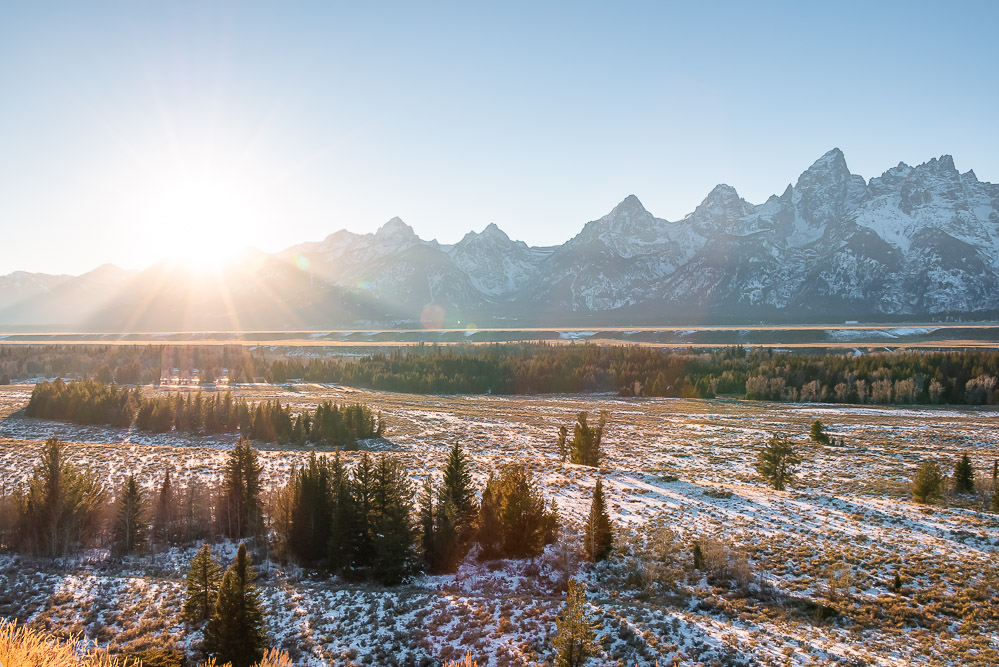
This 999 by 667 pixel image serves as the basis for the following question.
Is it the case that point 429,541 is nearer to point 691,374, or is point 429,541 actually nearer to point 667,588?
point 667,588

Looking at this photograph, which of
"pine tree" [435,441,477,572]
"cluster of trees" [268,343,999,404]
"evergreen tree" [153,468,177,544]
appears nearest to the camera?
"pine tree" [435,441,477,572]

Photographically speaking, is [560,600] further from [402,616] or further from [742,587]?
[742,587]

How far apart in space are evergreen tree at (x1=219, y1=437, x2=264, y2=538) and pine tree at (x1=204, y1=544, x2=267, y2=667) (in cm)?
1241

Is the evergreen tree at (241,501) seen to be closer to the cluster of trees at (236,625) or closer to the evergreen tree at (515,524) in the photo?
the evergreen tree at (515,524)

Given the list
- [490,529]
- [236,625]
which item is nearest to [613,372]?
[490,529]

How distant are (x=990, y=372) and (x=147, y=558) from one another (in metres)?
117

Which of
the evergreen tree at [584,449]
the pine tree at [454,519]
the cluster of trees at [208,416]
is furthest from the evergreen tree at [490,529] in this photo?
the cluster of trees at [208,416]

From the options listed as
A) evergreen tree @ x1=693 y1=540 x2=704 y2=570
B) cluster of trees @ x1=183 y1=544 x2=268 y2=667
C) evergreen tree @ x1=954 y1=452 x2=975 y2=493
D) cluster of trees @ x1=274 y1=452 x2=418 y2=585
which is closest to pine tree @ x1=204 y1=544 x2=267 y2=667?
cluster of trees @ x1=183 y1=544 x2=268 y2=667

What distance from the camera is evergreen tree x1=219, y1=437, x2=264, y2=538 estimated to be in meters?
27.5

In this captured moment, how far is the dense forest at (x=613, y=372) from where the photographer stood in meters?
88.1

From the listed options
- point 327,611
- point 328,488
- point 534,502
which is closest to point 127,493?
point 328,488

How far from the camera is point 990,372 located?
90.0 metres

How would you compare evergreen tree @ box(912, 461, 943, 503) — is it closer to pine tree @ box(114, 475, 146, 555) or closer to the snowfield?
the snowfield

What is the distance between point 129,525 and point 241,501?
482 cm
